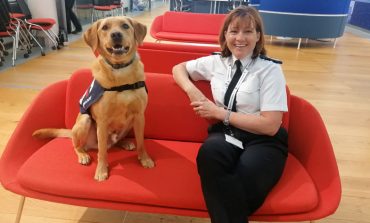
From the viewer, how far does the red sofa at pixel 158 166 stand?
1.48 m

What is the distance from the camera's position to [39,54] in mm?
6191

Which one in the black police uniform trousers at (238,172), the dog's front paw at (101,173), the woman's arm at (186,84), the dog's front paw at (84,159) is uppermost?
the woman's arm at (186,84)

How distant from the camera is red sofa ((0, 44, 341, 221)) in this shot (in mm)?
1480

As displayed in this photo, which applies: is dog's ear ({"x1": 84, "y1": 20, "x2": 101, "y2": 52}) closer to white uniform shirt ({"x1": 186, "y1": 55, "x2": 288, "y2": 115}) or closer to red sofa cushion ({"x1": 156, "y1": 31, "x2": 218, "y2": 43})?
white uniform shirt ({"x1": 186, "y1": 55, "x2": 288, "y2": 115})

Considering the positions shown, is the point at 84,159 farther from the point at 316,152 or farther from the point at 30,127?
the point at 316,152

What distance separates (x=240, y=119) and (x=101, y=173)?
750mm

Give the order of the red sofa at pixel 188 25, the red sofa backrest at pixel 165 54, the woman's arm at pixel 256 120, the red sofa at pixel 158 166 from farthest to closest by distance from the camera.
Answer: the red sofa at pixel 188 25
the red sofa backrest at pixel 165 54
the woman's arm at pixel 256 120
the red sofa at pixel 158 166

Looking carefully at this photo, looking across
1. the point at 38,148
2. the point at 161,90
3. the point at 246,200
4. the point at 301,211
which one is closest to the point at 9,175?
the point at 38,148

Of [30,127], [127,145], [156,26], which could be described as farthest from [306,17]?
[30,127]

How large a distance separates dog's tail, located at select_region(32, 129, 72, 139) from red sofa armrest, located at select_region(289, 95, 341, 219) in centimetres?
136

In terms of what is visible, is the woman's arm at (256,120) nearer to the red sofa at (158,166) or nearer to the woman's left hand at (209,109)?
the woman's left hand at (209,109)

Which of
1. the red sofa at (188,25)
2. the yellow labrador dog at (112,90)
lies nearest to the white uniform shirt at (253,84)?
the yellow labrador dog at (112,90)

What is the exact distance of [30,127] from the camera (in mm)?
1883

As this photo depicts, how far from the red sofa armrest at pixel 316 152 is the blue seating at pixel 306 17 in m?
6.19
